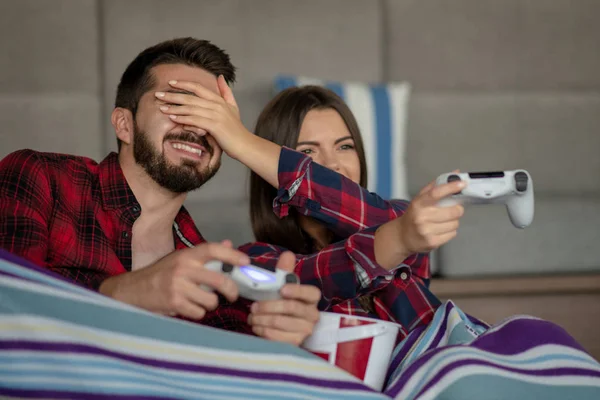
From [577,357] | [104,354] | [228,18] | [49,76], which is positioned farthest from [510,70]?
[104,354]

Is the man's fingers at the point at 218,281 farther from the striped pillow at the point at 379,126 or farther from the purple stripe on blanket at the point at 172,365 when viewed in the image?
the striped pillow at the point at 379,126

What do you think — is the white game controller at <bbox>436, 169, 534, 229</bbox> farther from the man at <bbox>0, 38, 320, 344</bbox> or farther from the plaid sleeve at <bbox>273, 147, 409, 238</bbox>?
the plaid sleeve at <bbox>273, 147, 409, 238</bbox>

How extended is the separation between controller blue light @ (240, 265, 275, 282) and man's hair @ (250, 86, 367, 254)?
0.64 meters

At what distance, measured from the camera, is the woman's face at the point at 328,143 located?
5.12 ft

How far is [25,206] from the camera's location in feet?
3.75

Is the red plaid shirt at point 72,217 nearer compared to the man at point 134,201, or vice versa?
the man at point 134,201

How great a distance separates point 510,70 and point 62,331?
2389 millimetres

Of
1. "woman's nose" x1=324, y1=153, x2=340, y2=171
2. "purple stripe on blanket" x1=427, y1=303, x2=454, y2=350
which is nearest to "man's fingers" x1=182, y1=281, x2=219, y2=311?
"purple stripe on blanket" x1=427, y1=303, x2=454, y2=350

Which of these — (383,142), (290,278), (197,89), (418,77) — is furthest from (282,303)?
(418,77)

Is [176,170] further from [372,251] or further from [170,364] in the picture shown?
[170,364]

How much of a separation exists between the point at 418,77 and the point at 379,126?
45 cm

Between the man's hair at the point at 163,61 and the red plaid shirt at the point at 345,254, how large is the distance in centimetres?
30

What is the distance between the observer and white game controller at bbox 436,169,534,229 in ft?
3.12

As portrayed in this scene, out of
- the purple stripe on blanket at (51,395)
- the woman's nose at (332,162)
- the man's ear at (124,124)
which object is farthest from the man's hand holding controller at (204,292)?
the woman's nose at (332,162)
